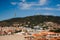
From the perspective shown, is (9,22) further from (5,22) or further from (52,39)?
(52,39)

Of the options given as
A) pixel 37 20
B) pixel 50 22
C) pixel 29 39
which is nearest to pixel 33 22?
pixel 37 20

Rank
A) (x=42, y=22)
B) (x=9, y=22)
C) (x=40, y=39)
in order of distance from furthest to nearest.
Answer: (x=9, y=22)
(x=42, y=22)
(x=40, y=39)

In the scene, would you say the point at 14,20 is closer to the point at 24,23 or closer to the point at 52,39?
the point at 24,23

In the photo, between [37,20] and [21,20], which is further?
[21,20]

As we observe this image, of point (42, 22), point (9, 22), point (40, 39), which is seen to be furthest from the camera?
point (9, 22)

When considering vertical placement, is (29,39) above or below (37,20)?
below

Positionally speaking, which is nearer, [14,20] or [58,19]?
[58,19]

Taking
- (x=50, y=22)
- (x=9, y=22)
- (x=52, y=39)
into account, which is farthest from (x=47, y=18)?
(x=52, y=39)

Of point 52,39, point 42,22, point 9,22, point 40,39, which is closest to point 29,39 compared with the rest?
point 40,39

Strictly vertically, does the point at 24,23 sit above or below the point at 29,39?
above
